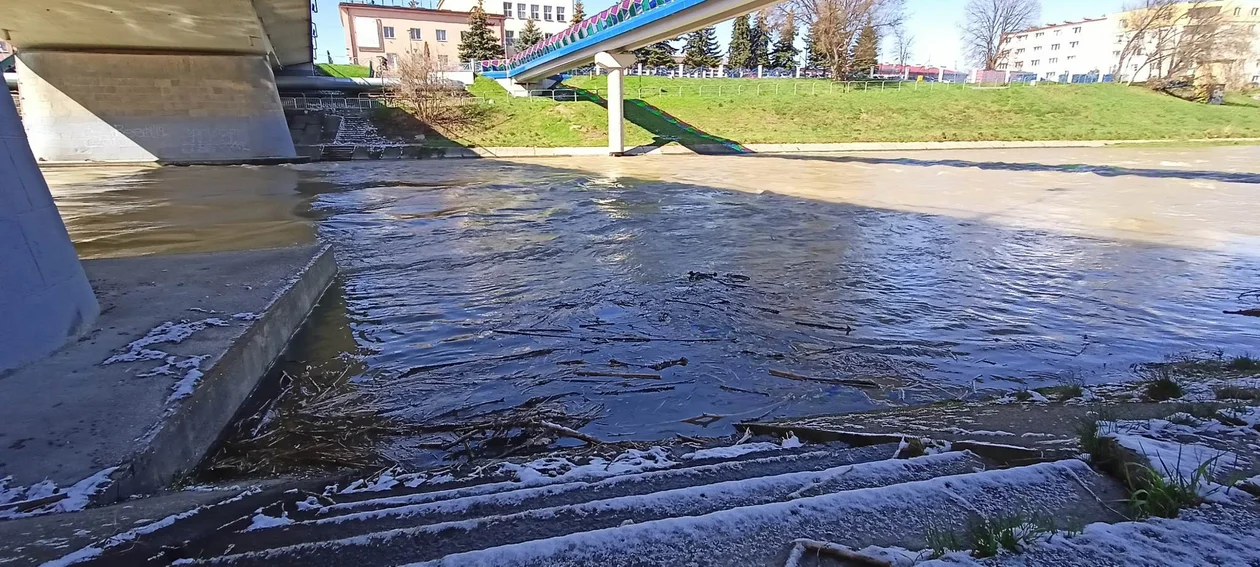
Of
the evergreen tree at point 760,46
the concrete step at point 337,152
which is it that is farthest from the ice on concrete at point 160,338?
the evergreen tree at point 760,46

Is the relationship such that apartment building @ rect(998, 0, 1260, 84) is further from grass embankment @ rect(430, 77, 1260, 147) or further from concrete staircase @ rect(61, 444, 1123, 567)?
concrete staircase @ rect(61, 444, 1123, 567)

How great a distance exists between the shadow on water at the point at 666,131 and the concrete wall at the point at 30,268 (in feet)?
115

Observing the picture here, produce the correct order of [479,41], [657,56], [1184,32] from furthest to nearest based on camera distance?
[657,56], [1184,32], [479,41]

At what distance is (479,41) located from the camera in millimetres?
67438

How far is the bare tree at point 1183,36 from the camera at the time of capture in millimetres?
65188

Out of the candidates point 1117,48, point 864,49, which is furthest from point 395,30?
point 1117,48

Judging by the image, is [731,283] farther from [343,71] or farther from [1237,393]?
[343,71]

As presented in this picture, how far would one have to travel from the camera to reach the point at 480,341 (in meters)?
6.69

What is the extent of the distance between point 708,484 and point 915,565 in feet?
3.82

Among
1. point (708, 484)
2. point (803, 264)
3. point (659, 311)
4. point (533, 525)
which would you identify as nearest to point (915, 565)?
point (708, 484)

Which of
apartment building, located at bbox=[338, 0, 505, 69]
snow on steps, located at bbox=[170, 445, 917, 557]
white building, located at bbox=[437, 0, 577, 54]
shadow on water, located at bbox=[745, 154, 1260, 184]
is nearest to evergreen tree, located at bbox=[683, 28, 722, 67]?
white building, located at bbox=[437, 0, 577, 54]

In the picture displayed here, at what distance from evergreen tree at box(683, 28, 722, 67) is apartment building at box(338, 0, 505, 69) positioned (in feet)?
83.5

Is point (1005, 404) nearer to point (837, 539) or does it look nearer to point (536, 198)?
point (837, 539)

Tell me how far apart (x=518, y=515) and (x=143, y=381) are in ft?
11.4
